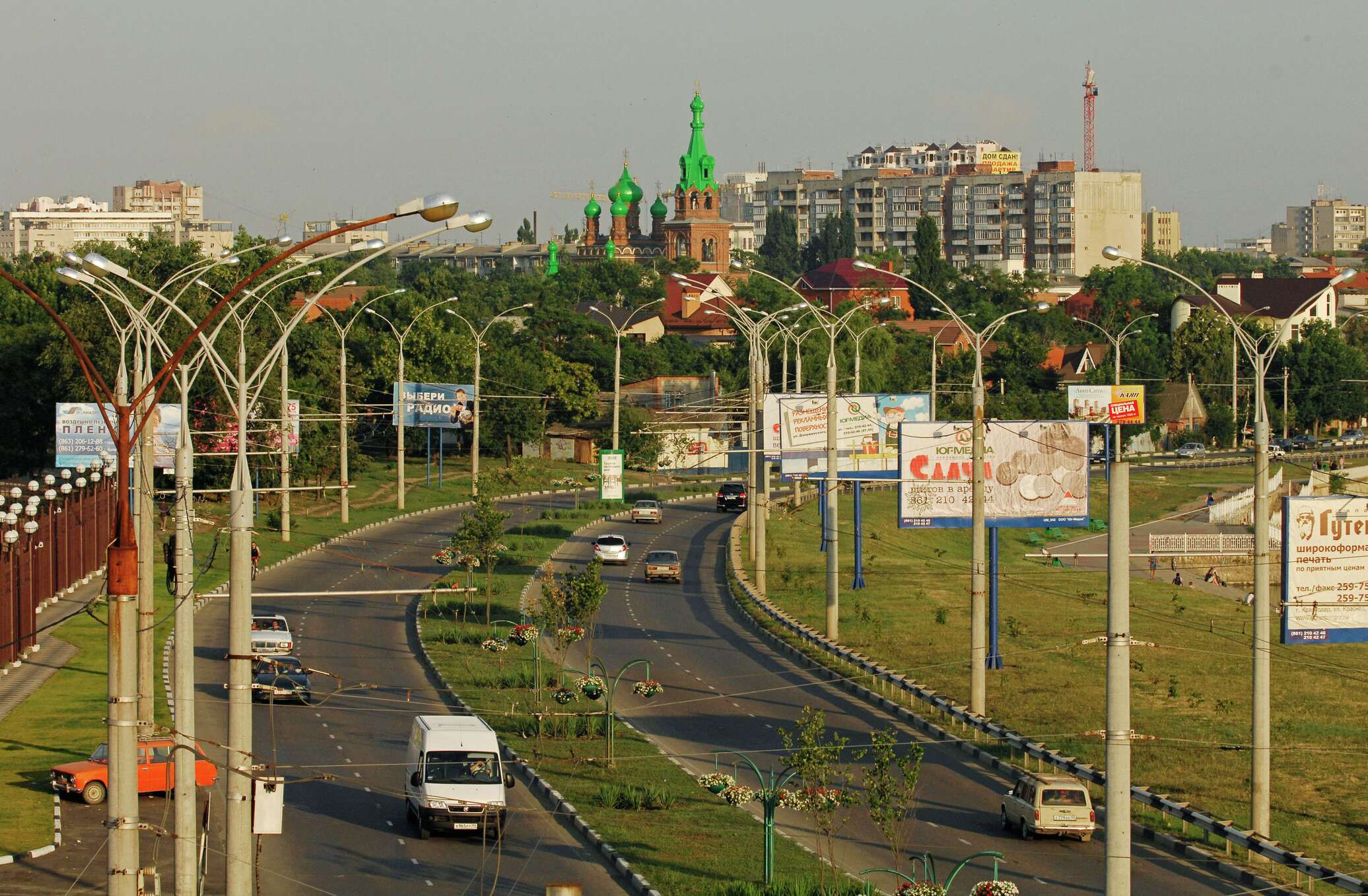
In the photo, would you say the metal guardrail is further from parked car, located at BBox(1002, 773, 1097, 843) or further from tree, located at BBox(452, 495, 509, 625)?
tree, located at BBox(452, 495, 509, 625)

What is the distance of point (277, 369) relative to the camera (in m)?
92.8

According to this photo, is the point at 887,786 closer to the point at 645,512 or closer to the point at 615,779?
the point at 615,779

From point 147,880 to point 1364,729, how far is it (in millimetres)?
28582

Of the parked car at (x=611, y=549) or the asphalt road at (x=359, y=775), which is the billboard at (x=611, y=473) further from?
the asphalt road at (x=359, y=775)

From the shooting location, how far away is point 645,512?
283ft

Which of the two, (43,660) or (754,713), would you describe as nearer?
(754,713)

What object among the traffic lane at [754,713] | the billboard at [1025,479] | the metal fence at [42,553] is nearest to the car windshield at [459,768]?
the traffic lane at [754,713]

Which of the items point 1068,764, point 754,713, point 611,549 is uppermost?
point 611,549

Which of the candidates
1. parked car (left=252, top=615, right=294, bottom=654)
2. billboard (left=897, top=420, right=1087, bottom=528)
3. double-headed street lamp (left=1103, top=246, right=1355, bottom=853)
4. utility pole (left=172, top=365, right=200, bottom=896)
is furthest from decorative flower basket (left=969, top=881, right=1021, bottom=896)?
parked car (left=252, top=615, right=294, bottom=654)

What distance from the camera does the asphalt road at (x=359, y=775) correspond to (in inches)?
1134

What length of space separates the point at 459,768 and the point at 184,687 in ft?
32.0

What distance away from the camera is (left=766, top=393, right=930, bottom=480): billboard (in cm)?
6288

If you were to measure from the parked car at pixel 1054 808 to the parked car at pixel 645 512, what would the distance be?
180 feet

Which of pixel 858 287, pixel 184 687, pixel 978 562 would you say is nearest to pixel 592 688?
pixel 978 562
